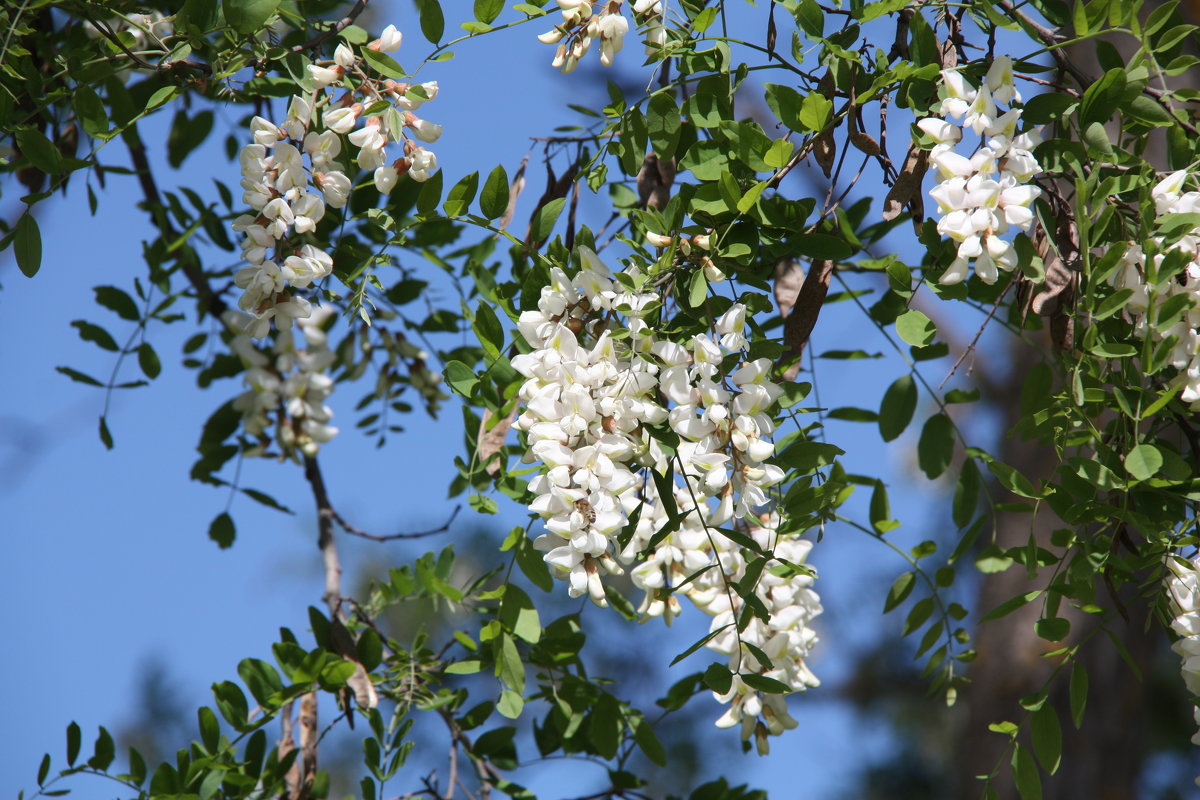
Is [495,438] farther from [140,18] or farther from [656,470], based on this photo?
[140,18]

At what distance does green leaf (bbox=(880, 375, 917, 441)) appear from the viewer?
93 centimetres

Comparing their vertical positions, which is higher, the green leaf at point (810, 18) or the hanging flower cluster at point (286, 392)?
the hanging flower cluster at point (286, 392)

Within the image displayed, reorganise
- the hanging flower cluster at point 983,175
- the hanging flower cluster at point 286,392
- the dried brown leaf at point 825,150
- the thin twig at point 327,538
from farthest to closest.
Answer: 1. the hanging flower cluster at point 286,392
2. the thin twig at point 327,538
3. the dried brown leaf at point 825,150
4. the hanging flower cluster at point 983,175

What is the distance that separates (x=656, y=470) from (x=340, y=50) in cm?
35

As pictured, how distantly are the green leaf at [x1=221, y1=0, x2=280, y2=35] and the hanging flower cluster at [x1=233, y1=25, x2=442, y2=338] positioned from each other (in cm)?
4

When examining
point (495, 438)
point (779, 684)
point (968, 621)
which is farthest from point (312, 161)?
point (968, 621)

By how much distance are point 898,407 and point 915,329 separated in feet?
0.75

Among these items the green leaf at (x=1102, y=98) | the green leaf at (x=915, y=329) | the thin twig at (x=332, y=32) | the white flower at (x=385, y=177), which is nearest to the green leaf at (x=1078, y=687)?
the green leaf at (x=915, y=329)

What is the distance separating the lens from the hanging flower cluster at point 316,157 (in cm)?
73

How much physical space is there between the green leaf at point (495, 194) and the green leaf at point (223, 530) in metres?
0.66

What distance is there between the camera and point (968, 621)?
286 centimetres

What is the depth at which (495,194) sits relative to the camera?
2.66ft

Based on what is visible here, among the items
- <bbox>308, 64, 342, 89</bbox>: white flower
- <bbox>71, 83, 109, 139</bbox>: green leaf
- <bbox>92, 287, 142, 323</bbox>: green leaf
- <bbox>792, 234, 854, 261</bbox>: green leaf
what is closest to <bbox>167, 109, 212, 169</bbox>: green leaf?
<bbox>92, 287, 142, 323</bbox>: green leaf

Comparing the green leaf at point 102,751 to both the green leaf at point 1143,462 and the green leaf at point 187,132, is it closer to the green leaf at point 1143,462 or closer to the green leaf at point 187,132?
the green leaf at point 187,132
